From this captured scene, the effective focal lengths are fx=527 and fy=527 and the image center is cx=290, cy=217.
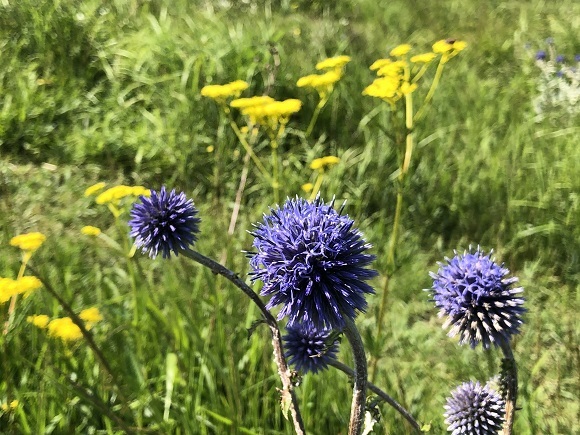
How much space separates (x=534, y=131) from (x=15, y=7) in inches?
157

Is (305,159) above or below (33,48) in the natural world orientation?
below

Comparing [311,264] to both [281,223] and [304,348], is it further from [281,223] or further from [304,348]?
[304,348]

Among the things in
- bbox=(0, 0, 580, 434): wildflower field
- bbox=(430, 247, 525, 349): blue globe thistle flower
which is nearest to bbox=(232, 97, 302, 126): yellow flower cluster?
bbox=(0, 0, 580, 434): wildflower field

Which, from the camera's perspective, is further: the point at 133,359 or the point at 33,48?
the point at 33,48

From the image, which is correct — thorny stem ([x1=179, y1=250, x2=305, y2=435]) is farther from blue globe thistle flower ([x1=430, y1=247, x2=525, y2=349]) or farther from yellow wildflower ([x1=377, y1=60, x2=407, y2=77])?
yellow wildflower ([x1=377, y1=60, x2=407, y2=77])

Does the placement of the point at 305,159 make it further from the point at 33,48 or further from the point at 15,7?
the point at 15,7

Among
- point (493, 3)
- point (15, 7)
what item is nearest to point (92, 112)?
point (15, 7)

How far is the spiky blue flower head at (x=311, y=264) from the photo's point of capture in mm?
937

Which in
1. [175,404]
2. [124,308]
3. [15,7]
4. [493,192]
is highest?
[15,7]

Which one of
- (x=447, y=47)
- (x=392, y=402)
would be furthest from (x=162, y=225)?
(x=447, y=47)

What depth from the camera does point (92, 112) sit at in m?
3.69

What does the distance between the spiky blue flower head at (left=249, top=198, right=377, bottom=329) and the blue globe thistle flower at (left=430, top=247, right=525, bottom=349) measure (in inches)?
11.7

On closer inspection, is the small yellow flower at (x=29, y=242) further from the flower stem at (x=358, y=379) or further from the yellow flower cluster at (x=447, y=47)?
the yellow flower cluster at (x=447, y=47)

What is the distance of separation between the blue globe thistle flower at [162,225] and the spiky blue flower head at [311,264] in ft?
1.04
